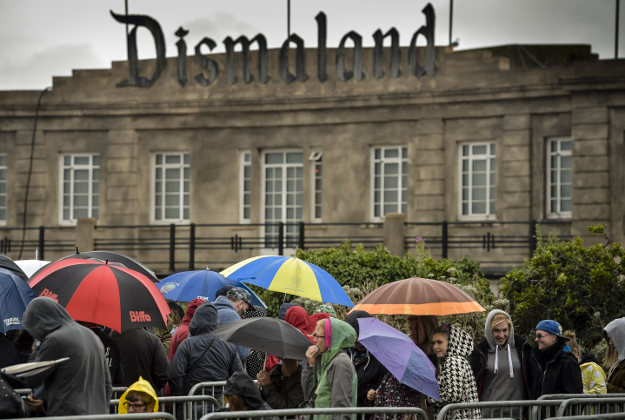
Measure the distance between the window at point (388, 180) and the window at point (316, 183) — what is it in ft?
4.74

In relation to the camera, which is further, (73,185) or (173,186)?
(73,185)

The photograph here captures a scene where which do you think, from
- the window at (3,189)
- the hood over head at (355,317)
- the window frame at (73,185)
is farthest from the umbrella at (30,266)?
the window at (3,189)

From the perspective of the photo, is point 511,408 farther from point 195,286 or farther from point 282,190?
point 282,190

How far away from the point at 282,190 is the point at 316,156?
134 cm

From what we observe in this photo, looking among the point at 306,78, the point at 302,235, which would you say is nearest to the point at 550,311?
the point at 302,235

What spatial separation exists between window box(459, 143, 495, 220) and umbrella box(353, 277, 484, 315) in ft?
58.8

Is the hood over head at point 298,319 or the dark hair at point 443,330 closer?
the dark hair at point 443,330

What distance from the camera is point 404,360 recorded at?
986cm

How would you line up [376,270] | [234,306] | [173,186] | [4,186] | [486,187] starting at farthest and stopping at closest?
[4,186], [173,186], [486,187], [376,270], [234,306]

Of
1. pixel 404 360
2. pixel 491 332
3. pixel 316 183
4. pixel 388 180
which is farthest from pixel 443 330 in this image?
pixel 316 183

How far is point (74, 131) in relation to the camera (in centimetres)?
3294

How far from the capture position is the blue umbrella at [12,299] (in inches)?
429

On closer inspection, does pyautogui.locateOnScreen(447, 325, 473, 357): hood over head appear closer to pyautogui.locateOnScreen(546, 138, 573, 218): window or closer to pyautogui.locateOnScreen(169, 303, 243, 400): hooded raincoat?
pyautogui.locateOnScreen(169, 303, 243, 400): hooded raincoat

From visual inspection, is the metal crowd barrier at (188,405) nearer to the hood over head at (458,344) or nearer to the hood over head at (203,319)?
the hood over head at (203,319)
